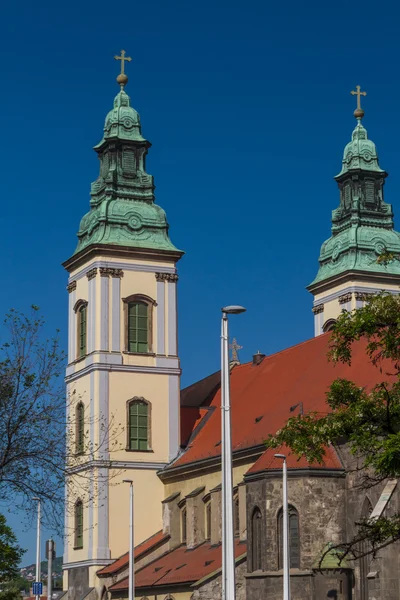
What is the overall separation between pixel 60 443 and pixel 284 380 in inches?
1391

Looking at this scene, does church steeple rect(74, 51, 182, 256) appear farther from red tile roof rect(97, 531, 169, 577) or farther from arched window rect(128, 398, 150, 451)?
red tile roof rect(97, 531, 169, 577)

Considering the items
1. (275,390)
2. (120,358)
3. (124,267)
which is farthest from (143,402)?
(275,390)

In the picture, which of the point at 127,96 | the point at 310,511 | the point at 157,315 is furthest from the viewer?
the point at 127,96

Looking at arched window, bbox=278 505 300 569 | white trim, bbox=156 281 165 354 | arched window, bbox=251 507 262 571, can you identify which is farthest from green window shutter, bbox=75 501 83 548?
arched window, bbox=278 505 300 569

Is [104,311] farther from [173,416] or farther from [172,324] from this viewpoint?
[173,416]

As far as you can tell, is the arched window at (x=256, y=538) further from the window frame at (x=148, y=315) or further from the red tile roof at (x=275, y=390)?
the window frame at (x=148, y=315)

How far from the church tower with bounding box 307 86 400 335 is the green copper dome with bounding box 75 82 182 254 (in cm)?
1400

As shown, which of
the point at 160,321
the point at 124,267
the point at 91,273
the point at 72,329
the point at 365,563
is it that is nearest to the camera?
the point at 365,563

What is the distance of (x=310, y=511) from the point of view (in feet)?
157

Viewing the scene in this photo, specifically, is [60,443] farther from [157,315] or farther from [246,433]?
[157,315]

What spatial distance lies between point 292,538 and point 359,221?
108ft

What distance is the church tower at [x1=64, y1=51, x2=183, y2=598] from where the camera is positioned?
63969mm

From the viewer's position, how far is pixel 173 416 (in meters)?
66.1

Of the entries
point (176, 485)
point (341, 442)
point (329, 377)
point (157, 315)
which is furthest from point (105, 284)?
point (341, 442)
